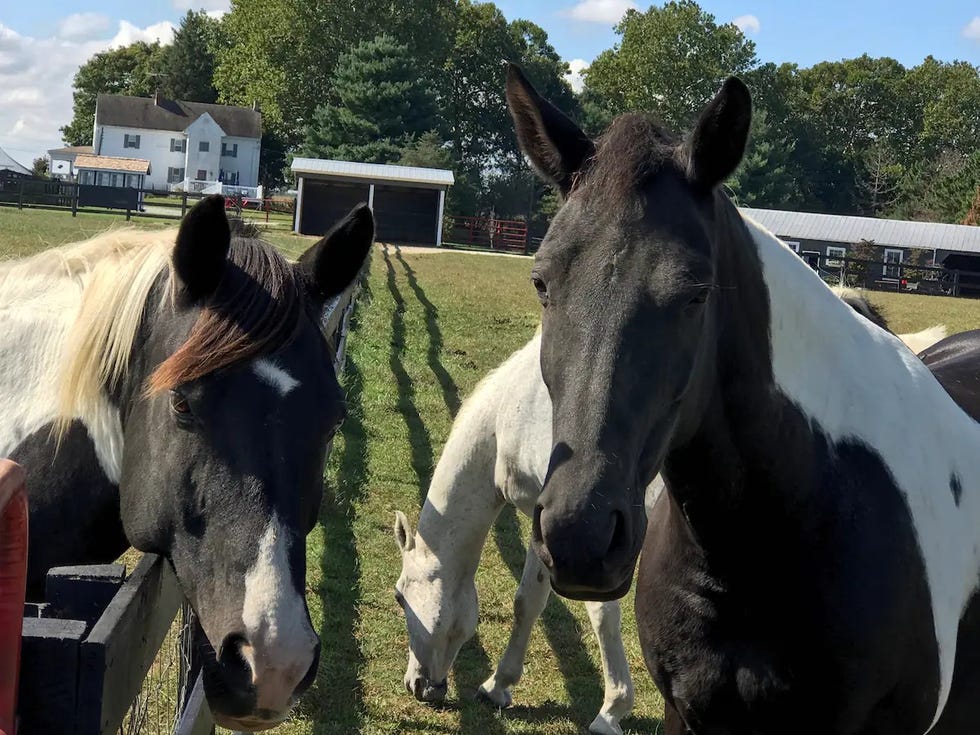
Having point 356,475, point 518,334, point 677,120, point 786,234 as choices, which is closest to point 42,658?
point 356,475

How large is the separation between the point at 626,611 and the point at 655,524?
3.12 metres

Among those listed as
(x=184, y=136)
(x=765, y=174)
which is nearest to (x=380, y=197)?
(x=765, y=174)

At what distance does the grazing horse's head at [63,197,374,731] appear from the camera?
193 cm

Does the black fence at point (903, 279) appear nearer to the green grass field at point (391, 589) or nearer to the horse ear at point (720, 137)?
the green grass field at point (391, 589)

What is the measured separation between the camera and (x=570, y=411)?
6.86ft

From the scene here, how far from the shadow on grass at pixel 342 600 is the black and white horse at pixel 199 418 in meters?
0.62

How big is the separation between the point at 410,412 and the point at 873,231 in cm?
4093

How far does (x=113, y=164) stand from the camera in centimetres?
6756

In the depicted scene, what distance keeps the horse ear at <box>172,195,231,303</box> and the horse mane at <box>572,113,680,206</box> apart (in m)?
0.88

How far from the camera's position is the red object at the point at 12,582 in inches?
51.0

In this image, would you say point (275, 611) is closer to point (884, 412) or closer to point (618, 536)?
point (618, 536)

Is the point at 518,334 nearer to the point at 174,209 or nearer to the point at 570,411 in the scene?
the point at 570,411

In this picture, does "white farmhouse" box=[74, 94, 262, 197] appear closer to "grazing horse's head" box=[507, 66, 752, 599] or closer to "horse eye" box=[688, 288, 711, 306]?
"grazing horse's head" box=[507, 66, 752, 599]

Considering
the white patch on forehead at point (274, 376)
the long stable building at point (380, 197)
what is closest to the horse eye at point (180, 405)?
the white patch on forehead at point (274, 376)
